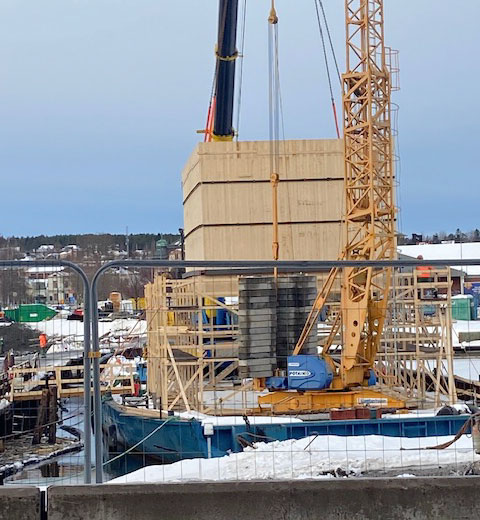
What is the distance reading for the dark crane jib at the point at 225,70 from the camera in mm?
26469

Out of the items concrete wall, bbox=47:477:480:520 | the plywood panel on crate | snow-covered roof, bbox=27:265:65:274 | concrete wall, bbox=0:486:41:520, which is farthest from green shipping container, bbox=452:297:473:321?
the plywood panel on crate

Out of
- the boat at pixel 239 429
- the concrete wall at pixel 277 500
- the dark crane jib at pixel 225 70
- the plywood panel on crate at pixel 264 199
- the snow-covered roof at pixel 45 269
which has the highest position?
the dark crane jib at pixel 225 70

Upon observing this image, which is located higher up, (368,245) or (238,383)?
(368,245)

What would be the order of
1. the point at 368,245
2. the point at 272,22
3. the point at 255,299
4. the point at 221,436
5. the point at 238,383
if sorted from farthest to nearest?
the point at 272,22 < the point at 368,245 < the point at 238,383 < the point at 221,436 < the point at 255,299

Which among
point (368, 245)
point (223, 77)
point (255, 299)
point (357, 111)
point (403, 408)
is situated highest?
point (223, 77)

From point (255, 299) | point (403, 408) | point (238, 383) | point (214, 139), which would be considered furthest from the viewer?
point (214, 139)

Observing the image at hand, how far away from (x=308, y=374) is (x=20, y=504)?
1310 cm

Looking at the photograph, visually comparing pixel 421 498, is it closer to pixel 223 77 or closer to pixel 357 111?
pixel 357 111

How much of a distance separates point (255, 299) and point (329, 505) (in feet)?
25.0

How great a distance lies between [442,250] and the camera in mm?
87750

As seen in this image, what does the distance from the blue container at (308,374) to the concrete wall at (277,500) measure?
1132cm

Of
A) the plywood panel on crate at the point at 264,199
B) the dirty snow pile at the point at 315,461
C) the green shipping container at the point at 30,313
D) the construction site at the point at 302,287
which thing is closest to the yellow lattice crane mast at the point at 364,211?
the construction site at the point at 302,287

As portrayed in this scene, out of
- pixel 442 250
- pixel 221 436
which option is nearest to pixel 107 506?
pixel 221 436

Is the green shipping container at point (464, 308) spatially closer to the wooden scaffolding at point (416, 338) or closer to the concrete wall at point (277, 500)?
the wooden scaffolding at point (416, 338)
